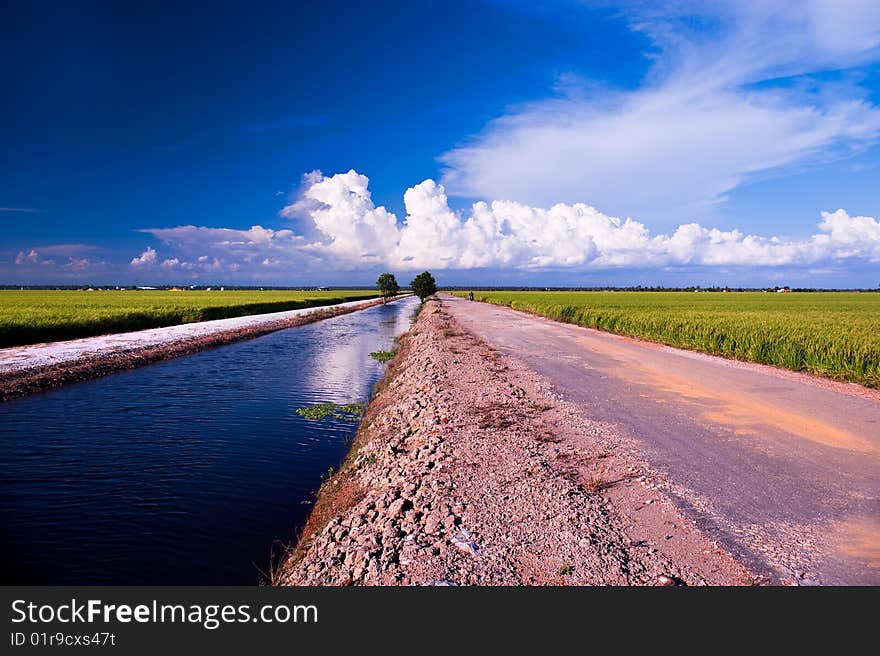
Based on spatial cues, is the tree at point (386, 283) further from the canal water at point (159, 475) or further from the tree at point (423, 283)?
the canal water at point (159, 475)

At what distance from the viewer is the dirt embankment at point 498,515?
430cm

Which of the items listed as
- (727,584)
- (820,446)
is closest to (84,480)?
(727,584)

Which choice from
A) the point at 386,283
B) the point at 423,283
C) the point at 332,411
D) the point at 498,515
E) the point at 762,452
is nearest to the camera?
the point at 498,515

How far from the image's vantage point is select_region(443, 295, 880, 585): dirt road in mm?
4684

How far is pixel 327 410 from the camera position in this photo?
13.9m

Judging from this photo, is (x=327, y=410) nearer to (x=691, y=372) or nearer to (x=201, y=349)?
(x=691, y=372)

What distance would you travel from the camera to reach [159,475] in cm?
883

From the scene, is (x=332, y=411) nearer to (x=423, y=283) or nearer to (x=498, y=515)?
(x=498, y=515)

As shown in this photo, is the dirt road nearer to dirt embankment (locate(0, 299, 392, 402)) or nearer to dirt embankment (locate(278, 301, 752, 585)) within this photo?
dirt embankment (locate(278, 301, 752, 585))

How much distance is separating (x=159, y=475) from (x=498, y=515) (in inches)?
274

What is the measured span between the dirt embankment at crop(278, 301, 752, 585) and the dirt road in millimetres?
494

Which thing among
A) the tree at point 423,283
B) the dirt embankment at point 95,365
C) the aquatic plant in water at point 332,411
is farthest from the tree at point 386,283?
the aquatic plant in water at point 332,411

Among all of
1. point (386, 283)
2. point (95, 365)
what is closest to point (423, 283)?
point (386, 283)

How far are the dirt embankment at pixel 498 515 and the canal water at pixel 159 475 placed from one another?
1.23 m
